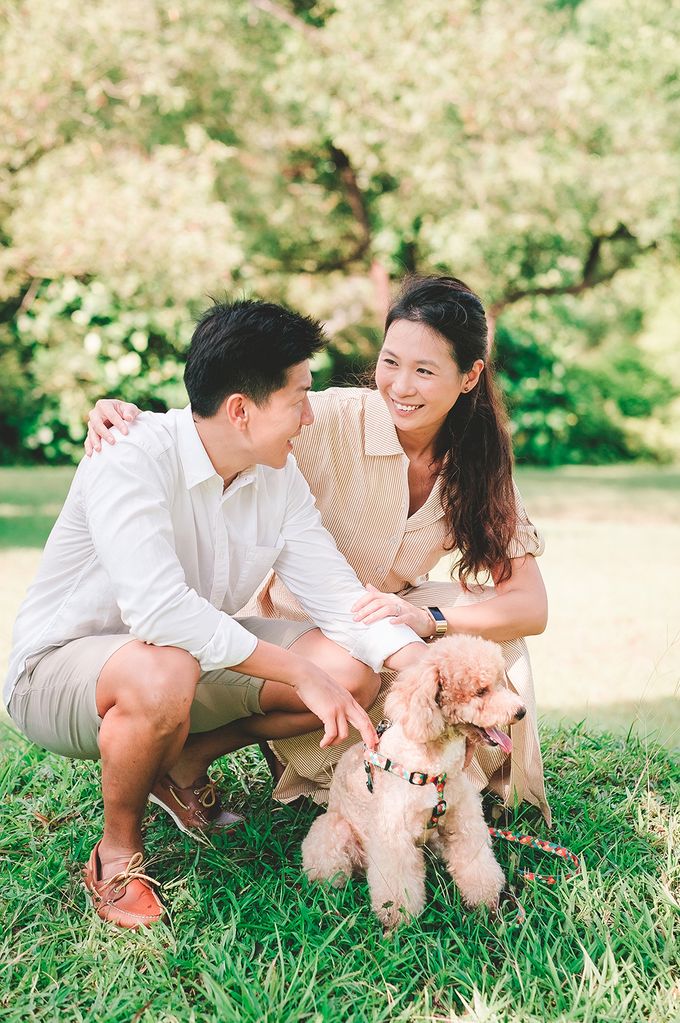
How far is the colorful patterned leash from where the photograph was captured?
2817 mm

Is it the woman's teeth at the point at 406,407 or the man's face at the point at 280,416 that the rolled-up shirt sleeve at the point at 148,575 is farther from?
the woman's teeth at the point at 406,407

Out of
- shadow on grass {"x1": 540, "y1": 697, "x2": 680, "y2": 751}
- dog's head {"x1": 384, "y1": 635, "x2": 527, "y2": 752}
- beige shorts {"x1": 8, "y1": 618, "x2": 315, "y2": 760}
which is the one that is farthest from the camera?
Answer: shadow on grass {"x1": 540, "y1": 697, "x2": 680, "y2": 751}

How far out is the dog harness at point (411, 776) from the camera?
2.69m

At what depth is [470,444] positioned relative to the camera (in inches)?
141

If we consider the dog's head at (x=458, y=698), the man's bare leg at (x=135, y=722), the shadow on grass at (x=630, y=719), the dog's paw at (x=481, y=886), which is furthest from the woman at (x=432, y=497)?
the shadow on grass at (x=630, y=719)

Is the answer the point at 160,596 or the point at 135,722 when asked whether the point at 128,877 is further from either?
the point at 160,596

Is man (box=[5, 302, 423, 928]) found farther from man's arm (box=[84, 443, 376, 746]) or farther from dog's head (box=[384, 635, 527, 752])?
dog's head (box=[384, 635, 527, 752])

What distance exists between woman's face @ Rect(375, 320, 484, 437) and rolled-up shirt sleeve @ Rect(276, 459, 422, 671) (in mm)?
424

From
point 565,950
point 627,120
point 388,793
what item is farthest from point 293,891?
point 627,120

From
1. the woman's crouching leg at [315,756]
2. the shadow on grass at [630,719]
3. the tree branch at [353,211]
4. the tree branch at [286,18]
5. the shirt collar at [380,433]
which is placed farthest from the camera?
the tree branch at [353,211]

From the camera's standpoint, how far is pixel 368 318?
1744cm

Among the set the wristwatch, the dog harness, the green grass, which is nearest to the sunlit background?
the wristwatch

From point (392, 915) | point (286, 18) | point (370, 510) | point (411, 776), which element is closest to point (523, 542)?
point (370, 510)

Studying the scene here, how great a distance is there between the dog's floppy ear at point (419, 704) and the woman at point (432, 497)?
57cm
